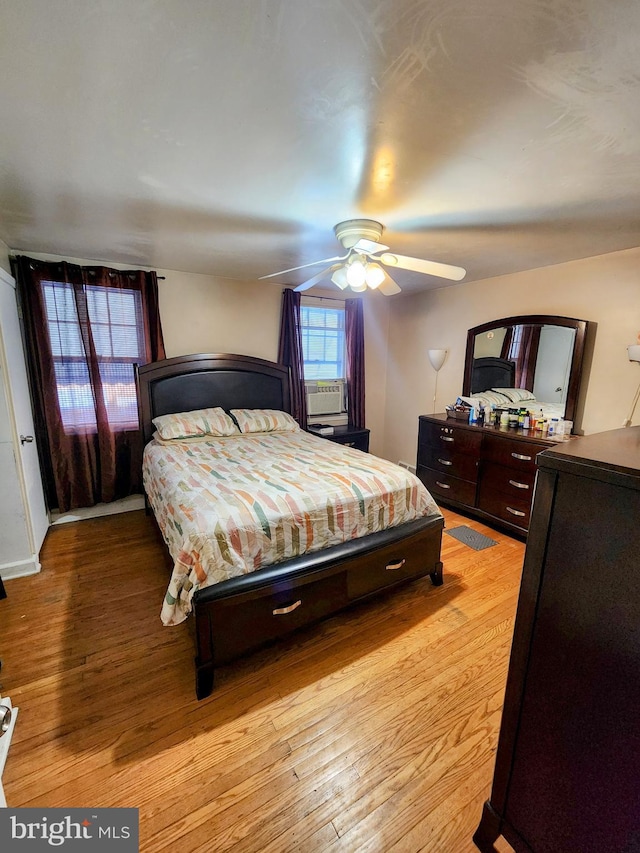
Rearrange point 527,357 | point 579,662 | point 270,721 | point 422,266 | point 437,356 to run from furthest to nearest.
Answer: point 437,356 < point 527,357 < point 422,266 < point 270,721 < point 579,662

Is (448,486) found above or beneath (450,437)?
beneath

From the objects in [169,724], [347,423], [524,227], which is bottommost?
[169,724]

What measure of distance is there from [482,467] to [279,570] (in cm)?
225

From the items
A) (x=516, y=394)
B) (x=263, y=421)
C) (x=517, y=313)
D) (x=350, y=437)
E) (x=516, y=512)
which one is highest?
(x=517, y=313)

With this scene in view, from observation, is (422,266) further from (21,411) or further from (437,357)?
(21,411)

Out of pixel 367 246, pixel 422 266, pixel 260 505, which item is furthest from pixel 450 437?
pixel 260 505

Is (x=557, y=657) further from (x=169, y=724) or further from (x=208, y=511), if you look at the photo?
(x=169, y=724)

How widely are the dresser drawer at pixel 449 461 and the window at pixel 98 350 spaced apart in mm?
2939

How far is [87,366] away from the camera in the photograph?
3076mm

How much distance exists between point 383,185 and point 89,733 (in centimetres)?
272

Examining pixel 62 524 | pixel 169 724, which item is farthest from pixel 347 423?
pixel 169 724

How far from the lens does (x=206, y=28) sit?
892mm

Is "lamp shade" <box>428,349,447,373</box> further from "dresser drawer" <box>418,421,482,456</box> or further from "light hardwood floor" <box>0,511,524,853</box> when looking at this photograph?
"light hardwood floor" <box>0,511,524,853</box>

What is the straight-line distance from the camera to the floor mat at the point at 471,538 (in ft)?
9.42
